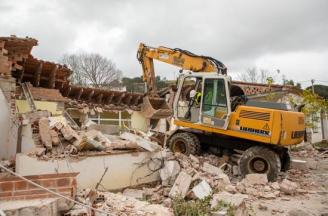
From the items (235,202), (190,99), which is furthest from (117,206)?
(190,99)

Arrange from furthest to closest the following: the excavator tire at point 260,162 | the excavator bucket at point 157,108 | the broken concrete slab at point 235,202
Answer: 1. the excavator bucket at point 157,108
2. the excavator tire at point 260,162
3. the broken concrete slab at point 235,202

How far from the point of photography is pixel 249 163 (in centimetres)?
959

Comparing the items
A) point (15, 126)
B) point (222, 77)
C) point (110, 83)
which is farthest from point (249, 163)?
point (110, 83)

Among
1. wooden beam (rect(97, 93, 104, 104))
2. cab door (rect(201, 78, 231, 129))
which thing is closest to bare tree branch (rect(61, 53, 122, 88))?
wooden beam (rect(97, 93, 104, 104))

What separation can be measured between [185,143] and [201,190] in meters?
3.88

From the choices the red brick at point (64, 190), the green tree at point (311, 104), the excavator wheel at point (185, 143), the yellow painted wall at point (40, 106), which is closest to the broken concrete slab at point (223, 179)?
the excavator wheel at point (185, 143)

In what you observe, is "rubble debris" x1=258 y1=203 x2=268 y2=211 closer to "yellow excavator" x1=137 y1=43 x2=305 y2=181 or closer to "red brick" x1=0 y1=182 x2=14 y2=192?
"yellow excavator" x1=137 y1=43 x2=305 y2=181

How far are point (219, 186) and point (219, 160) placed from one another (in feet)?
8.95

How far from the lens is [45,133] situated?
7.16m

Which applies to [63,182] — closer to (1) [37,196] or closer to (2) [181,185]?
(1) [37,196]

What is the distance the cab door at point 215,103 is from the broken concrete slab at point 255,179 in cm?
170

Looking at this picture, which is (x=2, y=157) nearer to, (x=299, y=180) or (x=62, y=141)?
(x=62, y=141)

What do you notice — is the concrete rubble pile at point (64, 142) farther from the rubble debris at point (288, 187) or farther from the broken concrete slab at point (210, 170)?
the rubble debris at point (288, 187)

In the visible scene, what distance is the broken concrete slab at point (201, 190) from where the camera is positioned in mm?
6876
